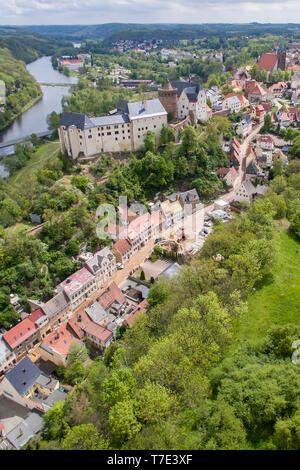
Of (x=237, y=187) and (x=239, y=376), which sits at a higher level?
(x=239, y=376)

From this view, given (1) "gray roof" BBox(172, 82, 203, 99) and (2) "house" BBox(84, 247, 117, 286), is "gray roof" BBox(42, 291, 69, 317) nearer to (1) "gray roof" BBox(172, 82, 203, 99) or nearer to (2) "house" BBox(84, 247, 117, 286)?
(2) "house" BBox(84, 247, 117, 286)

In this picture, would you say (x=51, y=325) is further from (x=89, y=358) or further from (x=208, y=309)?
(x=208, y=309)

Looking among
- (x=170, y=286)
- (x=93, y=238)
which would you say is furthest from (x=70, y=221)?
(x=170, y=286)

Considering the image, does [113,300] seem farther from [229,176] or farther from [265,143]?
[265,143]

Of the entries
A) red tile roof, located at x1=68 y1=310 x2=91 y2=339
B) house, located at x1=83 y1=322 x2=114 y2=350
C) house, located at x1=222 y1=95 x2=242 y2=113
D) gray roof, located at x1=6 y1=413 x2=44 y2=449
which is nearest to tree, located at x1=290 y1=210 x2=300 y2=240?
house, located at x1=83 y1=322 x2=114 y2=350

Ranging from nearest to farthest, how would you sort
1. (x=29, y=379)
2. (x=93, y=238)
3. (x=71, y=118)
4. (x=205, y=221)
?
(x=29, y=379) → (x=93, y=238) → (x=205, y=221) → (x=71, y=118)

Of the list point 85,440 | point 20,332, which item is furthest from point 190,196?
point 85,440
